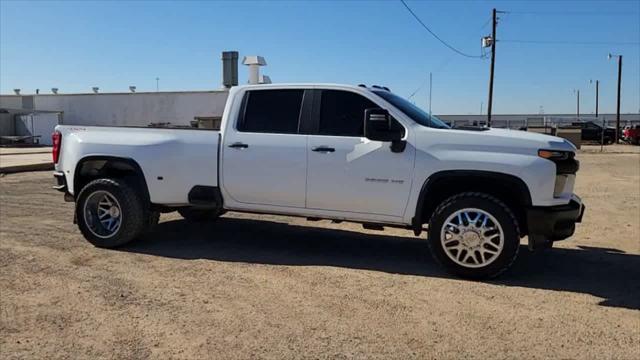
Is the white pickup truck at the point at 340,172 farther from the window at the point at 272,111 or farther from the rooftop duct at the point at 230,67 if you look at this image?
the rooftop duct at the point at 230,67

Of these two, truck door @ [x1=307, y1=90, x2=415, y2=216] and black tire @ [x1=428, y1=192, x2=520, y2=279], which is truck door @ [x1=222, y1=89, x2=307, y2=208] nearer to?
truck door @ [x1=307, y1=90, x2=415, y2=216]

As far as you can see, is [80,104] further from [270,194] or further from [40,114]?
[270,194]

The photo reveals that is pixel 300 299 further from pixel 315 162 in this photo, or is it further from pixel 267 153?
pixel 267 153

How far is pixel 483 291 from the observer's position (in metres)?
5.23

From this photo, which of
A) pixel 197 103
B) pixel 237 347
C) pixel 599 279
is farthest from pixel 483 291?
pixel 197 103

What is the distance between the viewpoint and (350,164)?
5.98 m

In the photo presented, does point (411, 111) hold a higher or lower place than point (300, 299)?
higher

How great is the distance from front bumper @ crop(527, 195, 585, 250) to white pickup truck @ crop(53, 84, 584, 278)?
0.04 feet

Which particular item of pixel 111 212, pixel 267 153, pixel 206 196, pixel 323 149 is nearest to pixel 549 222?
pixel 323 149

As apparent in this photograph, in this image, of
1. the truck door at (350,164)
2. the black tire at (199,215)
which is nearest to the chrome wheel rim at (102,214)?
the black tire at (199,215)

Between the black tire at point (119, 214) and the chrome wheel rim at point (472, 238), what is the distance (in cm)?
369

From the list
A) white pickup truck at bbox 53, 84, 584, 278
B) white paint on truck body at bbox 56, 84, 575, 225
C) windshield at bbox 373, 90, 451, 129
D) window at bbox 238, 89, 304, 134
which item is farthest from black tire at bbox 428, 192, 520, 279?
window at bbox 238, 89, 304, 134

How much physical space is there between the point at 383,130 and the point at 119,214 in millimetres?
3451

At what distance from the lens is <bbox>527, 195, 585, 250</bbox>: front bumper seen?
17.8 ft
